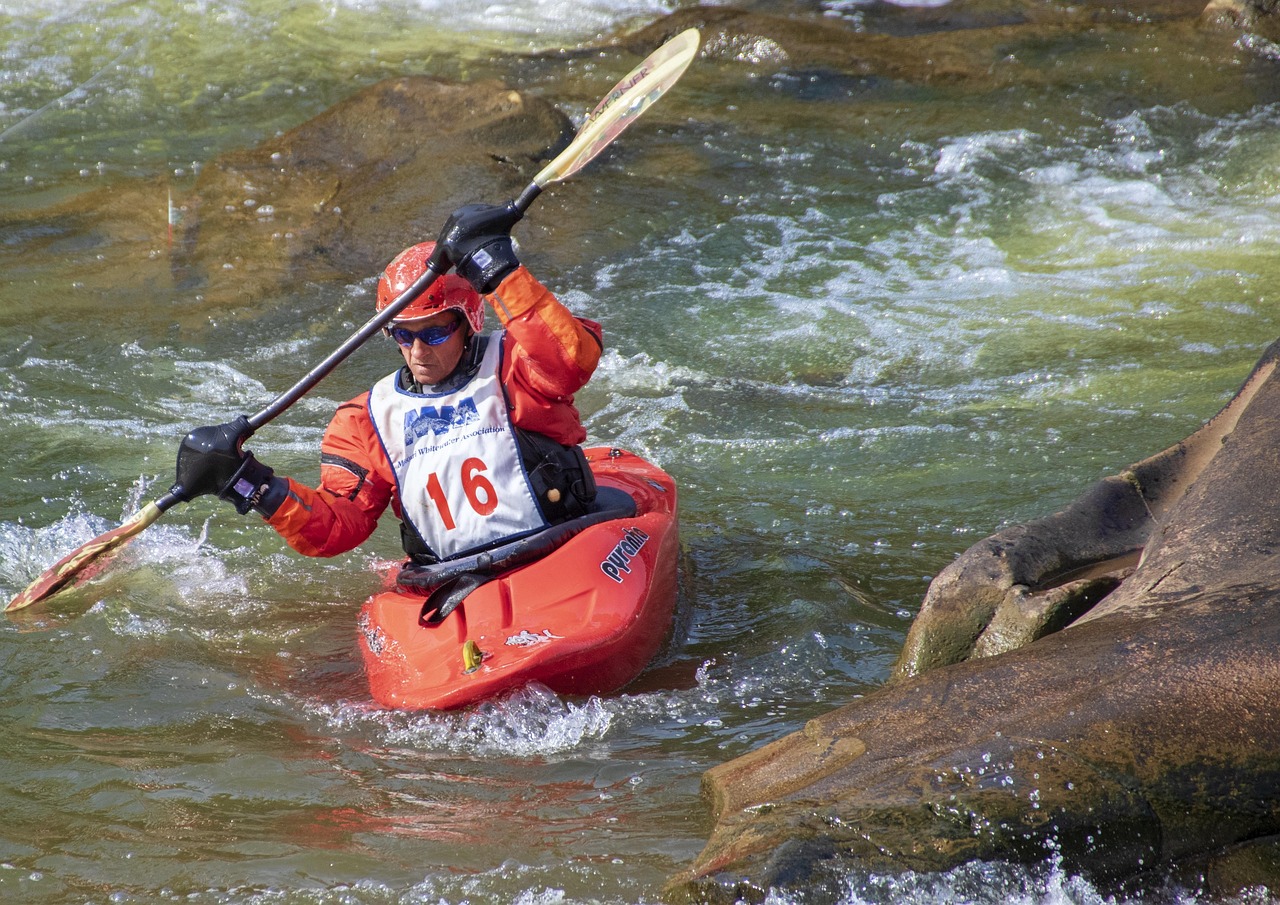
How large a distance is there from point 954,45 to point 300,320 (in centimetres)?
667

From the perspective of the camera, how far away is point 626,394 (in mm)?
6918

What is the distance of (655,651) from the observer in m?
4.30

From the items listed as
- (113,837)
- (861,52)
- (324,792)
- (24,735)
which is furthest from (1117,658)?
(861,52)

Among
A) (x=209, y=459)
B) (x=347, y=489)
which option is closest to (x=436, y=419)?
(x=347, y=489)

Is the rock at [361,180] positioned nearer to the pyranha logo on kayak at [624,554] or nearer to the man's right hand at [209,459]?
the man's right hand at [209,459]

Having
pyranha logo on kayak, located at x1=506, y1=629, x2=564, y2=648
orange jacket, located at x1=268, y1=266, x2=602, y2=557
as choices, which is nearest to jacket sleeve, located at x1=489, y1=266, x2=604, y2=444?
orange jacket, located at x1=268, y1=266, x2=602, y2=557

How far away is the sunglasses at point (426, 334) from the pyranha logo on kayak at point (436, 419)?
209 millimetres

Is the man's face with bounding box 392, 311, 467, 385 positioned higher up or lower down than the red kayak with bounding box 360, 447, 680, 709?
higher up

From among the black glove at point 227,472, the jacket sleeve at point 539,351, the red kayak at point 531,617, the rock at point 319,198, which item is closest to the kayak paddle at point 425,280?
the black glove at point 227,472

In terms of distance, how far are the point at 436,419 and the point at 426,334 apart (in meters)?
0.27

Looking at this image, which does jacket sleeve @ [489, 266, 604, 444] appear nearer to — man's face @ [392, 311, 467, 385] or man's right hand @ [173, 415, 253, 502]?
man's face @ [392, 311, 467, 385]

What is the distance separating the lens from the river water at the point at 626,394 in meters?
3.27

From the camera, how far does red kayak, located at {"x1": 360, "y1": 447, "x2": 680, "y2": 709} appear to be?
3855 mm

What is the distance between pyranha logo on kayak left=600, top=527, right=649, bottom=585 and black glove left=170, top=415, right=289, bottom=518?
1035 mm
